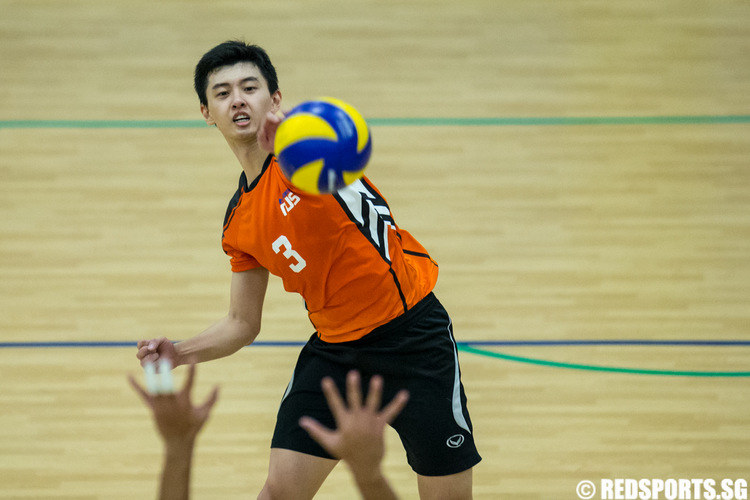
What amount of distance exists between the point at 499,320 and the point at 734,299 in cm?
131

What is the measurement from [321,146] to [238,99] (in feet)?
1.75

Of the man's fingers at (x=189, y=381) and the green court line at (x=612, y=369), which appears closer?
the man's fingers at (x=189, y=381)

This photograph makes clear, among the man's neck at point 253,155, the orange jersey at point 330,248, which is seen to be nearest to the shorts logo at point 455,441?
the orange jersey at point 330,248

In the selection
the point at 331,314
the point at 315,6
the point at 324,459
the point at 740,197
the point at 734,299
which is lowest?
the point at 324,459

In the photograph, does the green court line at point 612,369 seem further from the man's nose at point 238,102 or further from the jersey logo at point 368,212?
the man's nose at point 238,102

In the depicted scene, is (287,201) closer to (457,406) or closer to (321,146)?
(321,146)

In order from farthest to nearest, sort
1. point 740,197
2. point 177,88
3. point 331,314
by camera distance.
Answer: point 177,88, point 740,197, point 331,314

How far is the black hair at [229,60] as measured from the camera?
2.39m

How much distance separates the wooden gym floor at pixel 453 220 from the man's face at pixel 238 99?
1.78 m

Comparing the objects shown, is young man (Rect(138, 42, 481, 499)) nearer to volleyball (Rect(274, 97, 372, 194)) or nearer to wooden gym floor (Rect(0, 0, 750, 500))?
volleyball (Rect(274, 97, 372, 194))

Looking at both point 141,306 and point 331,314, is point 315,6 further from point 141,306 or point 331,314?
point 331,314

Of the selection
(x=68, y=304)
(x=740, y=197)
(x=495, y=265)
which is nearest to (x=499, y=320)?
(x=495, y=265)

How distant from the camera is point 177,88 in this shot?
4.75m

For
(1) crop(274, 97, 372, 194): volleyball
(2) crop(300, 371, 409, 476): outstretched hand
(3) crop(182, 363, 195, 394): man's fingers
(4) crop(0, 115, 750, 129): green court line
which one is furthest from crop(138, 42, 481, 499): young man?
(4) crop(0, 115, 750, 129): green court line
